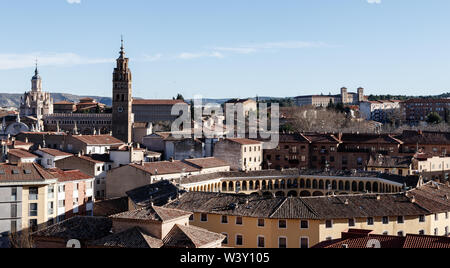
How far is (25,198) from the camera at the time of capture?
41562mm

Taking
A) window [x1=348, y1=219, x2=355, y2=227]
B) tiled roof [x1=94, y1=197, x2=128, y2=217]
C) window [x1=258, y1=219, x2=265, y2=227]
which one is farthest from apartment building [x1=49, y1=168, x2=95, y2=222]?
window [x1=348, y1=219, x2=355, y2=227]

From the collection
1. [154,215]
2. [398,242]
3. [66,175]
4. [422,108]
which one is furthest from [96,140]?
[422,108]

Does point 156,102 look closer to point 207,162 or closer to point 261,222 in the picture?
point 207,162

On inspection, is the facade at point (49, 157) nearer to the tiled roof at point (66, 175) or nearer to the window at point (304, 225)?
the tiled roof at point (66, 175)

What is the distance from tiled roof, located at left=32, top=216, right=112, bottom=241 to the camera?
100 ft

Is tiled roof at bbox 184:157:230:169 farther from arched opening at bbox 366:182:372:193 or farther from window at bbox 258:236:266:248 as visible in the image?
window at bbox 258:236:266:248

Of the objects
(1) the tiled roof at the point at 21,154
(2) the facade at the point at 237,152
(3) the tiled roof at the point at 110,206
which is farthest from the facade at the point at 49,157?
(2) the facade at the point at 237,152

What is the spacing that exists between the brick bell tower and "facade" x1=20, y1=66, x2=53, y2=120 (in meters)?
47.8

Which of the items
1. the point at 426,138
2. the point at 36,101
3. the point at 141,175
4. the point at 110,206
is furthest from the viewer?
the point at 36,101

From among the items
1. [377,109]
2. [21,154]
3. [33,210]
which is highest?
[377,109]

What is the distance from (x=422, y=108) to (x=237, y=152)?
94030 mm

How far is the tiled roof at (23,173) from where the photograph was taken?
41.4 meters

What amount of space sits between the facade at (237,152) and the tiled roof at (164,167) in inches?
445

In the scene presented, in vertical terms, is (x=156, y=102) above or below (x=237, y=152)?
above
